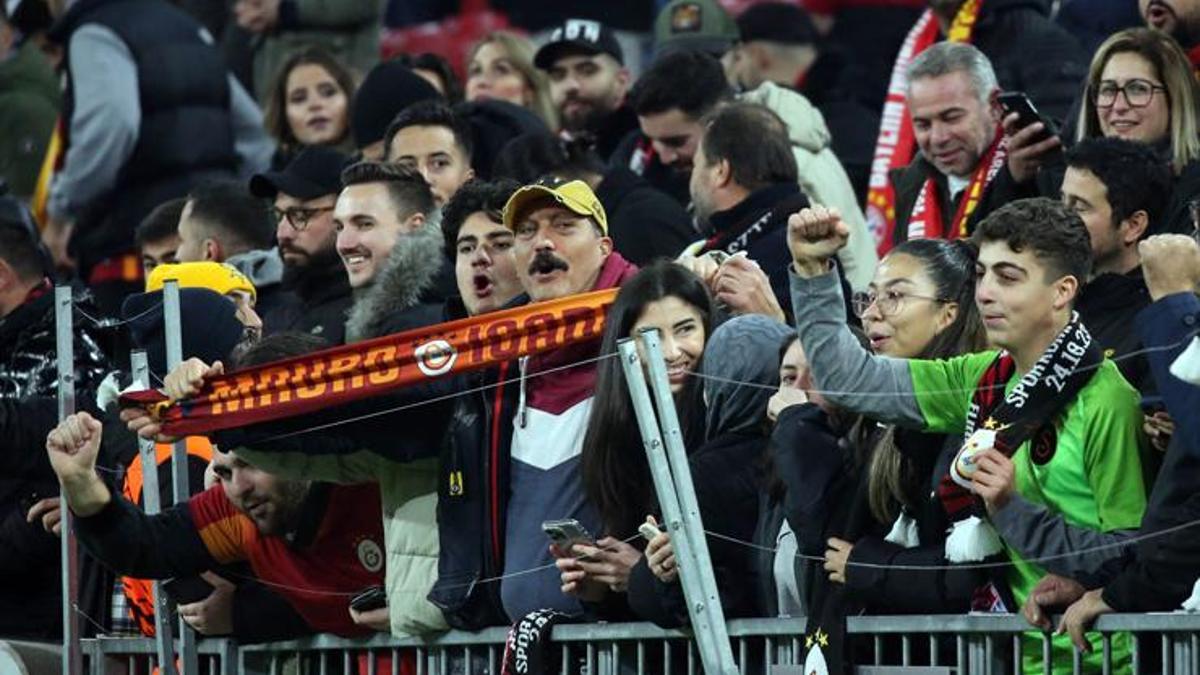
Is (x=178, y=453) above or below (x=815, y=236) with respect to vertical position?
below

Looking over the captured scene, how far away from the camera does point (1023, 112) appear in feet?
32.3

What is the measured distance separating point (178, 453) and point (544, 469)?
1.84 meters

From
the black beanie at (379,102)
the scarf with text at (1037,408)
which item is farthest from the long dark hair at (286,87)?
the scarf with text at (1037,408)

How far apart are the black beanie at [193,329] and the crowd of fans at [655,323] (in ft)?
0.06

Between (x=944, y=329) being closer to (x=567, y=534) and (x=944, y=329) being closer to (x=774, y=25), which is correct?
(x=567, y=534)

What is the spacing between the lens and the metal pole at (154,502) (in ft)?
32.9

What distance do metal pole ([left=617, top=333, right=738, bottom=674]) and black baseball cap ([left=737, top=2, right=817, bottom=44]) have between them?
20.7 feet

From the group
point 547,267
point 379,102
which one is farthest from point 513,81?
point 547,267

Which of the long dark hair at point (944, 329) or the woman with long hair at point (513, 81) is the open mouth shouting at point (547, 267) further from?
the woman with long hair at point (513, 81)

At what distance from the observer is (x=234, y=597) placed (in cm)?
1009

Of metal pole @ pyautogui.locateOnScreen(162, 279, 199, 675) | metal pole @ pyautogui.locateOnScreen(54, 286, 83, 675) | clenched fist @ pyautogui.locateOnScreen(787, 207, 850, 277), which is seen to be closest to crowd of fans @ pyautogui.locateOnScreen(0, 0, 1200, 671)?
clenched fist @ pyautogui.locateOnScreen(787, 207, 850, 277)

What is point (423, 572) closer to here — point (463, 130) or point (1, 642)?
point (1, 642)

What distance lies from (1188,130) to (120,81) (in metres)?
6.83

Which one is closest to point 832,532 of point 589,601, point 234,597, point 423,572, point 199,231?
point 589,601
